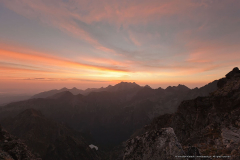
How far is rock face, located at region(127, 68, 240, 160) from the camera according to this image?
1477 centimetres

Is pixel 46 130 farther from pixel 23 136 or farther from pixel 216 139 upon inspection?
pixel 216 139

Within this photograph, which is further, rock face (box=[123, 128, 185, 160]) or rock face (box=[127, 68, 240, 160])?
rock face (box=[127, 68, 240, 160])

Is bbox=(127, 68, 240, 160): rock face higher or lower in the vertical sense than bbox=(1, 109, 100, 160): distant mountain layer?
higher

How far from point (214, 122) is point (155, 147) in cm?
2086

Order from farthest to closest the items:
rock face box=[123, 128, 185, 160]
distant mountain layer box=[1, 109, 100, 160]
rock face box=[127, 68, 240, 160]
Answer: distant mountain layer box=[1, 109, 100, 160]
rock face box=[127, 68, 240, 160]
rock face box=[123, 128, 185, 160]

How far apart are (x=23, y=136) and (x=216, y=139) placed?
149014mm

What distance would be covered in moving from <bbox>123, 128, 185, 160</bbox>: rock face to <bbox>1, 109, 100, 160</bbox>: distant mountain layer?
114698 mm

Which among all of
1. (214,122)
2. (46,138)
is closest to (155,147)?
A: (214,122)

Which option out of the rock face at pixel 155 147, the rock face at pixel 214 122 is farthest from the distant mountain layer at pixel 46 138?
the rock face at pixel 155 147

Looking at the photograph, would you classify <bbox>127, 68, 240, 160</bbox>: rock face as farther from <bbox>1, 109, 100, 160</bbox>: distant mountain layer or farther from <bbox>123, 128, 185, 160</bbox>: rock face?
<bbox>1, 109, 100, 160</bbox>: distant mountain layer

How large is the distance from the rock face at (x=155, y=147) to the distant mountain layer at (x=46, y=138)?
4516 inches

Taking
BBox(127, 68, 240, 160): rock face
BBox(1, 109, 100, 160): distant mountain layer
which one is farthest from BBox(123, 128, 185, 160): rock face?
BBox(1, 109, 100, 160): distant mountain layer

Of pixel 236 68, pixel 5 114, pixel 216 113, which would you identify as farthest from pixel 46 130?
pixel 236 68

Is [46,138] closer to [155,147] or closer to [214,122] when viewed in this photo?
[214,122]
